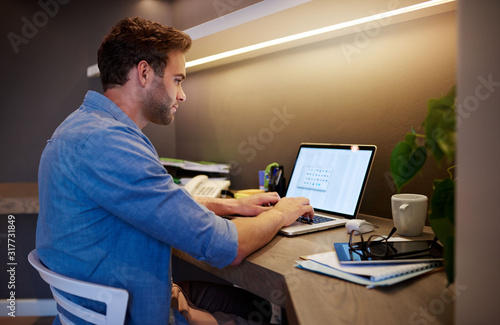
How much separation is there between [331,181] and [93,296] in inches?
38.3

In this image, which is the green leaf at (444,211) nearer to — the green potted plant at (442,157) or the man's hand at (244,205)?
the green potted plant at (442,157)

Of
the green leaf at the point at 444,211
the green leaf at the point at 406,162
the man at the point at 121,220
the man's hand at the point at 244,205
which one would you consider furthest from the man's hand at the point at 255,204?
the green leaf at the point at 444,211

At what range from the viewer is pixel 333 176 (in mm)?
1437

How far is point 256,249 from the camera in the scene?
3.23ft

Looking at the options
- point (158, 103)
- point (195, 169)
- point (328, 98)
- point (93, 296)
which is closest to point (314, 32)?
point (328, 98)

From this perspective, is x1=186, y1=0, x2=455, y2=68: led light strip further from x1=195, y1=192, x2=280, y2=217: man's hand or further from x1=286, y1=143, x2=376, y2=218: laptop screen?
x1=195, y1=192, x2=280, y2=217: man's hand

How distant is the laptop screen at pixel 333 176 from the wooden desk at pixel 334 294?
0.40m

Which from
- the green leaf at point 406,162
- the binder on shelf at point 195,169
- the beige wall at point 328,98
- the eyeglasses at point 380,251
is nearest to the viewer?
the green leaf at point 406,162

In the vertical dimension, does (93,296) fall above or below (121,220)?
below

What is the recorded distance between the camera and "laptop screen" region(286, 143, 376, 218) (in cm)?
134

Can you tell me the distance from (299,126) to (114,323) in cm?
126

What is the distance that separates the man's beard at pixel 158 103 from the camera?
1164 mm

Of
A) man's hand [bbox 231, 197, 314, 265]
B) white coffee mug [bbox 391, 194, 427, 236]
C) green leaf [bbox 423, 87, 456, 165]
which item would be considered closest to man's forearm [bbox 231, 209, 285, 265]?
man's hand [bbox 231, 197, 314, 265]

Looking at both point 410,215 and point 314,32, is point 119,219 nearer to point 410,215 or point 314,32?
point 410,215
